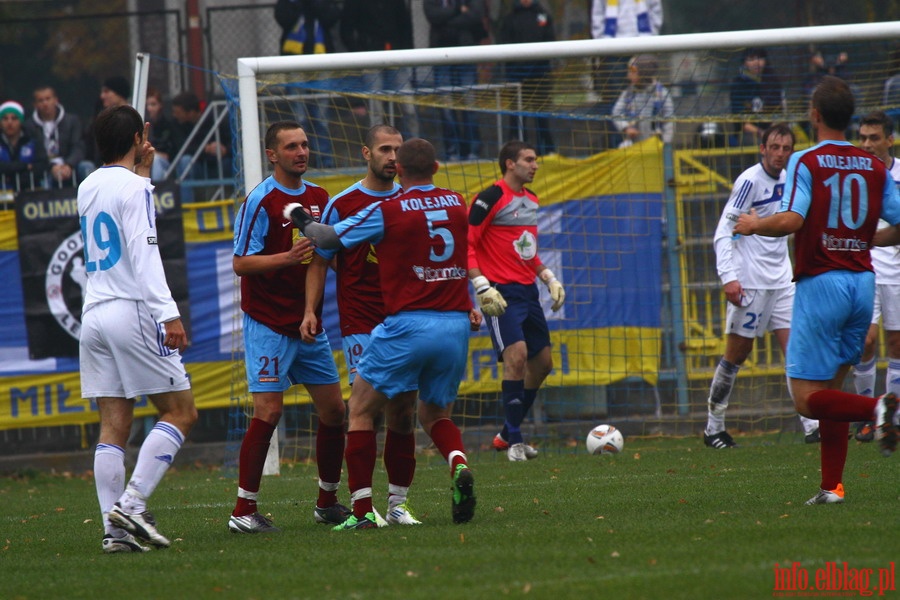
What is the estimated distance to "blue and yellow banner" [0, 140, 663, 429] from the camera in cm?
1261

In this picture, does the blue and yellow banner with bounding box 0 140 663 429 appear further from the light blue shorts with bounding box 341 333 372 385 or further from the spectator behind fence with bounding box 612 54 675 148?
the light blue shorts with bounding box 341 333 372 385

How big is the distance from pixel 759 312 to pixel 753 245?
2.07ft

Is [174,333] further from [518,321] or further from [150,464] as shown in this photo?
[518,321]

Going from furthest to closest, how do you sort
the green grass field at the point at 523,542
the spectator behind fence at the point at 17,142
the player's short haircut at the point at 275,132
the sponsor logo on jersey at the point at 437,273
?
the spectator behind fence at the point at 17,142 < the player's short haircut at the point at 275,132 < the sponsor logo on jersey at the point at 437,273 < the green grass field at the point at 523,542

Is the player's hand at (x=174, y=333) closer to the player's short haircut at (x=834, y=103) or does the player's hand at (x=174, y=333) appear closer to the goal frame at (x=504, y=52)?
the player's short haircut at (x=834, y=103)

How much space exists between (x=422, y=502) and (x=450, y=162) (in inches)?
225

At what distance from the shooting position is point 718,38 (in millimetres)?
10953

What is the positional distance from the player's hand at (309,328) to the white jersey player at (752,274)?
4.68 metres

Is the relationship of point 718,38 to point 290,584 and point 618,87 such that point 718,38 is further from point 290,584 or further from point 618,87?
point 290,584

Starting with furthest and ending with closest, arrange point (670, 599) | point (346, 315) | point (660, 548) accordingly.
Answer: point (346, 315) < point (660, 548) < point (670, 599)

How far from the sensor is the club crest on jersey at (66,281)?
41.3 feet

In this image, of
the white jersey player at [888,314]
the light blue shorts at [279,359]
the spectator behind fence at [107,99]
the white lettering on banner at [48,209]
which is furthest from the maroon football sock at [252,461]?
the spectator behind fence at [107,99]

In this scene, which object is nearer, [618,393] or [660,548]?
[660,548]

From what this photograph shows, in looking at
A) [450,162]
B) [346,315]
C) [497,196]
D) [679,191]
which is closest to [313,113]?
[450,162]
